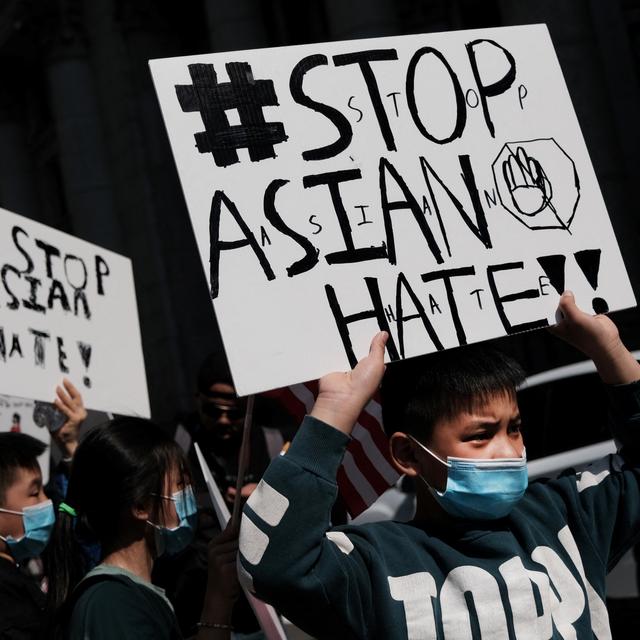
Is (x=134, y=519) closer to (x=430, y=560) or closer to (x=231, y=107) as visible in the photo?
(x=430, y=560)

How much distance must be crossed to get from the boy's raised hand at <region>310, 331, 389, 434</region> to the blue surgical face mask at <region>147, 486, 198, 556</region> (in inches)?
36.7

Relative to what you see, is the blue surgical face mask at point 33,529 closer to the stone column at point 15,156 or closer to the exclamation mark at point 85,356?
the exclamation mark at point 85,356

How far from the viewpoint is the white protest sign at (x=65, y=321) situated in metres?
4.37

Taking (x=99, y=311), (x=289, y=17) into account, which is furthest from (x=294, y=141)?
(x=289, y=17)

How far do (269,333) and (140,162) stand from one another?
1552 cm

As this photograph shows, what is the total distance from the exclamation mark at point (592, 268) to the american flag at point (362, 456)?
101 cm

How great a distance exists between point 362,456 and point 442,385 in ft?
3.68

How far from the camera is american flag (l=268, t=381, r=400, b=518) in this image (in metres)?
3.69

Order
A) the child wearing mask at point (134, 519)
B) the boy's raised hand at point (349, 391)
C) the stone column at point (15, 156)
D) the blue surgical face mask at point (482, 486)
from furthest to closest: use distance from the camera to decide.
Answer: the stone column at point (15, 156) → the child wearing mask at point (134, 519) → the blue surgical face mask at point (482, 486) → the boy's raised hand at point (349, 391)

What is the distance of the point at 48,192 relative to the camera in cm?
2247

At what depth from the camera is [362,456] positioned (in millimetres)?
3715

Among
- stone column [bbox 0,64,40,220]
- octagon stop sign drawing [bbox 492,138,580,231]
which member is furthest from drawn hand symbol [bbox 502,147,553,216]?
stone column [bbox 0,64,40,220]

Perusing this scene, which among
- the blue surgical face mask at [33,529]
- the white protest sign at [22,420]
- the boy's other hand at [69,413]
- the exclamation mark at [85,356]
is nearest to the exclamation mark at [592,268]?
the blue surgical face mask at [33,529]

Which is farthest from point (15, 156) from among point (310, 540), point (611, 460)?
point (310, 540)
